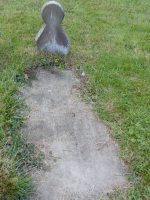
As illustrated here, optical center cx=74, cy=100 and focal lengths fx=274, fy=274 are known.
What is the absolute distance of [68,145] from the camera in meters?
2.68

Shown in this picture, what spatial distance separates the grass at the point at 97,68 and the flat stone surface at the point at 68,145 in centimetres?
12

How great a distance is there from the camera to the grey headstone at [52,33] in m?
3.68

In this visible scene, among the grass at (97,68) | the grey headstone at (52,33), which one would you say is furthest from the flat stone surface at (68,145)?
the grey headstone at (52,33)

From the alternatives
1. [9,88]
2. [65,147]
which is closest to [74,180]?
Result: [65,147]

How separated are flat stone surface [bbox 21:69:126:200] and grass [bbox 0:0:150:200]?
12 centimetres

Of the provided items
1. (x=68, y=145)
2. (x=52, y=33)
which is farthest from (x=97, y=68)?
(x=68, y=145)

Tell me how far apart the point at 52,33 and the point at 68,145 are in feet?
5.92

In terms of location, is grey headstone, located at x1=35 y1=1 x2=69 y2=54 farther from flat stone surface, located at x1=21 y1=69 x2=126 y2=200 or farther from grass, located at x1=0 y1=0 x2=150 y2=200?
flat stone surface, located at x1=21 y1=69 x2=126 y2=200

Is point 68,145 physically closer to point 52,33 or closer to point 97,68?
point 97,68

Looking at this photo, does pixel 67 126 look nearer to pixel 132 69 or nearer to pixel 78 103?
pixel 78 103

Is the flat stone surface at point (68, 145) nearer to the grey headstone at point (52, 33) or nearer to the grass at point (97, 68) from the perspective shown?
the grass at point (97, 68)

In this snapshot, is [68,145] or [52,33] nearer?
[68,145]

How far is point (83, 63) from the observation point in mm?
3854

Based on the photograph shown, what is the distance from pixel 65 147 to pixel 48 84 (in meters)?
1.08
